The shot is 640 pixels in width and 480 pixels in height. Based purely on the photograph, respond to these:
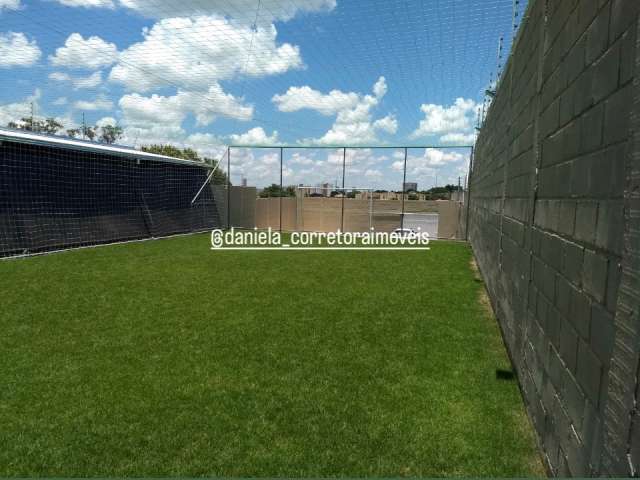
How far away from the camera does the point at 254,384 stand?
288 cm

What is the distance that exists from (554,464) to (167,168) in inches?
582

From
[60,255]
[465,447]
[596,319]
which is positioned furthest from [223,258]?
[596,319]

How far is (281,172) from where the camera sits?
15914 mm

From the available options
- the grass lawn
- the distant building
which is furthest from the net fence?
the distant building

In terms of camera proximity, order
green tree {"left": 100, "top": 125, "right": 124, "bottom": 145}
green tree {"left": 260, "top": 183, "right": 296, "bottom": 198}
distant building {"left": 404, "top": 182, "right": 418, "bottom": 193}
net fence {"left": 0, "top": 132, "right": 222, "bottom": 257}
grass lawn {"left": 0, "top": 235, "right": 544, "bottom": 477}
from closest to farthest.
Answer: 1. grass lawn {"left": 0, "top": 235, "right": 544, "bottom": 477}
2. net fence {"left": 0, "top": 132, "right": 222, "bottom": 257}
3. distant building {"left": 404, "top": 182, "right": 418, "bottom": 193}
4. green tree {"left": 260, "top": 183, "right": 296, "bottom": 198}
5. green tree {"left": 100, "top": 125, "right": 124, "bottom": 145}

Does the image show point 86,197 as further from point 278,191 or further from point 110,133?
point 110,133

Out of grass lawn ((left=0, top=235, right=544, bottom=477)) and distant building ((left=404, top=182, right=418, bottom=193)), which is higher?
distant building ((left=404, top=182, right=418, bottom=193))

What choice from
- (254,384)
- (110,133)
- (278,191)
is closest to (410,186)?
(278,191)

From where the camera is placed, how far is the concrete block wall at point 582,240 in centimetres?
116

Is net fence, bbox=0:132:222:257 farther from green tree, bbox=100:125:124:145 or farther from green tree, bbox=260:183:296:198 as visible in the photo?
green tree, bbox=100:125:124:145

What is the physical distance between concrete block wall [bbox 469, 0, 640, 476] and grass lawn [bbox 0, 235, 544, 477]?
0.51 meters

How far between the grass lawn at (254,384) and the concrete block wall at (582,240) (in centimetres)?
51

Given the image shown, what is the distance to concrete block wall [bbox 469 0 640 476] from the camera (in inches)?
45.6

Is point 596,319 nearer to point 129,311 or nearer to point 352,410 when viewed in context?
point 352,410
